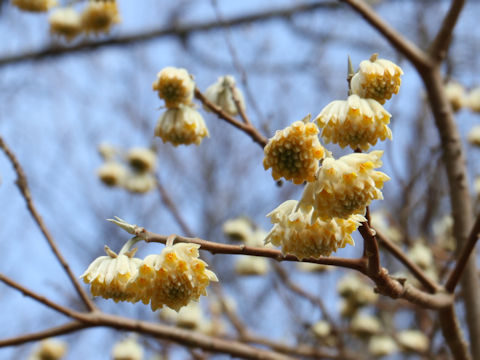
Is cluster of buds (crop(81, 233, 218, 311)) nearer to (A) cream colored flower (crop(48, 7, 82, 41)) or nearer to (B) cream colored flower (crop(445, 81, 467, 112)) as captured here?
(A) cream colored flower (crop(48, 7, 82, 41))

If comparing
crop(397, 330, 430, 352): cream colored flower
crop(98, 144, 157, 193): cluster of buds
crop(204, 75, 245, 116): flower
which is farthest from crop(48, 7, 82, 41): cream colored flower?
crop(397, 330, 430, 352): cream colored flower

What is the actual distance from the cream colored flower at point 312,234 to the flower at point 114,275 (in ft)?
1.25

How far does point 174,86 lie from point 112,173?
2205mm

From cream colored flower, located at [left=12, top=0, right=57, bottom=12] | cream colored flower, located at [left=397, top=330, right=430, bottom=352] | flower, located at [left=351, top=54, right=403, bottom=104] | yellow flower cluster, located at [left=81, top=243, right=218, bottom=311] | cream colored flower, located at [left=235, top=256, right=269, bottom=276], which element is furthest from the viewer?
cream colored flower, located at [left=235, top=256, right=269, bottom=276]

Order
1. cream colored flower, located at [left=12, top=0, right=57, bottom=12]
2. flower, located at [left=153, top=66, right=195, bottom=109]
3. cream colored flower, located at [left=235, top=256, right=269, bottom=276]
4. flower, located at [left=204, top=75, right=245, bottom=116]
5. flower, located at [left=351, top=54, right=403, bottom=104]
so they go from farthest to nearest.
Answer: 1. cream colored flower, located at [left=235, top=256, right=269, bottom=276]
2. cream colored flower, located at [left=12, top=0, right=57, bottom=12]
3. flower, located at [left=204, top=75, right=245, bottom=116]
4. flower, located at [left=153, top=66, right=195, bottom=109]
5. flower, located at [left=351, top=54, right=403, bottom=104]

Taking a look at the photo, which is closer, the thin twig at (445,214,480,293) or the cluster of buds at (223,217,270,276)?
the thin twig at (445,214,480,293)

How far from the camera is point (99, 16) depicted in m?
3.63

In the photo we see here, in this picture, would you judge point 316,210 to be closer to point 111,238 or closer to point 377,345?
point 377,345

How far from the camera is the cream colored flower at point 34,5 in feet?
12.1

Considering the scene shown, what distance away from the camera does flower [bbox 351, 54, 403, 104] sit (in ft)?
4.41

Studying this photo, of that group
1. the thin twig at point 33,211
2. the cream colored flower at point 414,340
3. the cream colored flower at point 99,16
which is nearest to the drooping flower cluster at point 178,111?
the thin twig at point 33,211

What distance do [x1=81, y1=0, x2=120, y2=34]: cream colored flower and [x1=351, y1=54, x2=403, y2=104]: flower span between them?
2.60 metres

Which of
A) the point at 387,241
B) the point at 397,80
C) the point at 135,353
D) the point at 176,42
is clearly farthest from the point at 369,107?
the point at 176,42

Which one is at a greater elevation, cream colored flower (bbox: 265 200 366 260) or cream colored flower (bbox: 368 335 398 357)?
cream colored flower (bbox: 265 200 366 260)
